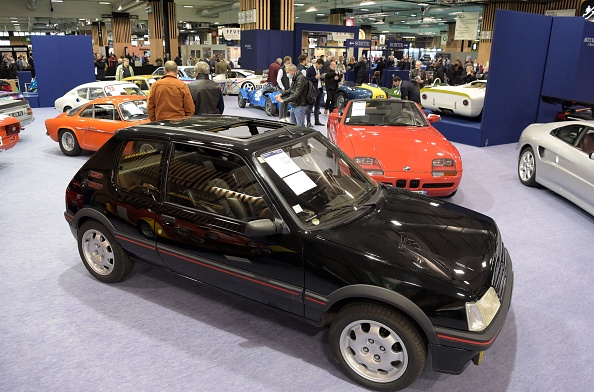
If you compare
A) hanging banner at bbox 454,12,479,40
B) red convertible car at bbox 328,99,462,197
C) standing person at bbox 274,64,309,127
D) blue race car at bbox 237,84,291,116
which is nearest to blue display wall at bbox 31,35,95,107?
blue race car at bbox 237,84,291,116

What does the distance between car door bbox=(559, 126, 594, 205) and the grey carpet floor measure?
0.72 meters

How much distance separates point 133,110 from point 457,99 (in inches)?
287

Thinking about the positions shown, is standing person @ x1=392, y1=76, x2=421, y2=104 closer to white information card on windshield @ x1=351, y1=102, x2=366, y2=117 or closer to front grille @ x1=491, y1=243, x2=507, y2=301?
white information card on windshield @ x1=351, y1=102, x2=366, y2=117

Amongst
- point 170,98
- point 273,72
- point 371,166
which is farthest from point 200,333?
point 273,72

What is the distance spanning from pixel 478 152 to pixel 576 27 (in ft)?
11.5

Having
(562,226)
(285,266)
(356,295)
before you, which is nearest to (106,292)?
(285,266)

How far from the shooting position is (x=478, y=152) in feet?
31.3

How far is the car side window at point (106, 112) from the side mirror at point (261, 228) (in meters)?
6.37

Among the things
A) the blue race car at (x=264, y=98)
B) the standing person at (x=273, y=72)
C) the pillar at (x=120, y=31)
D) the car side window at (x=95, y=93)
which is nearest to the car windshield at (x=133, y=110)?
the car side window at (x=95, y=93)

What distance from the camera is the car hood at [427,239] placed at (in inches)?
105

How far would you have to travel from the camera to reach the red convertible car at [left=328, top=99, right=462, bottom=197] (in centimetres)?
575

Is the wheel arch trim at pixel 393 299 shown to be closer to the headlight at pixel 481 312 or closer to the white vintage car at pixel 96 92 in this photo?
the headlight at pixel 481 312

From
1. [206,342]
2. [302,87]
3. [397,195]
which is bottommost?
[206,342]

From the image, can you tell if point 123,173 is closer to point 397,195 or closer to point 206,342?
point 206,342
